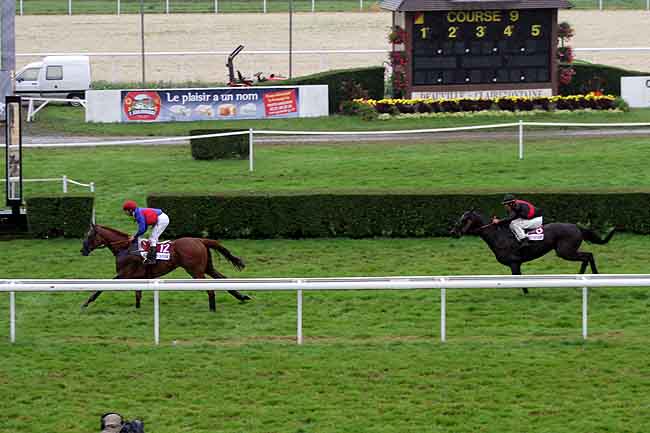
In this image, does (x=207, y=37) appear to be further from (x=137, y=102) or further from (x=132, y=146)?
(x=132, y=146)

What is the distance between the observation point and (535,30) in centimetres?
2678

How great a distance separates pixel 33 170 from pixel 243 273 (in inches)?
273

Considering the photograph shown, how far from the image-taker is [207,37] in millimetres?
39125

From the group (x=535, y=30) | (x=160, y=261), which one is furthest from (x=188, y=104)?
(x=160, y=261)

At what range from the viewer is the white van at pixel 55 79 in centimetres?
3045

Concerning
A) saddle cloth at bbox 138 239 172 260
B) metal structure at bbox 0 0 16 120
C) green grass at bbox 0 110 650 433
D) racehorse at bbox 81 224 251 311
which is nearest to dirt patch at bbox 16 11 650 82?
metal structure at bbox 0 0 16 120

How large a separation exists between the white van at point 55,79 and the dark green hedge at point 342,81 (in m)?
5.00

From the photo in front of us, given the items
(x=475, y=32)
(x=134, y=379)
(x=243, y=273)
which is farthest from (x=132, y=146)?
(x=134, y=379)

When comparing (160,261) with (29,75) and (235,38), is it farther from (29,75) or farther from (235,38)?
(235,38)

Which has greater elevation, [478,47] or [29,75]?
[478,47]

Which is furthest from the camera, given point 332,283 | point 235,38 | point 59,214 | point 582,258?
point 235,38

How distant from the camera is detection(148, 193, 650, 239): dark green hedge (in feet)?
57.4

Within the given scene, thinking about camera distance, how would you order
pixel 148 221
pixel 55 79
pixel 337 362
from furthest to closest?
pixel 55 79 → pixel 148 221 → pixel 337 362

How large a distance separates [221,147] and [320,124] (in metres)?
4.68
